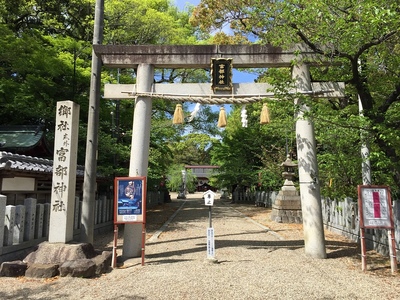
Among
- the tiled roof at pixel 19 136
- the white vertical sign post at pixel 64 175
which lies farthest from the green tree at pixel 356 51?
the tiled roof at pixel 19 136

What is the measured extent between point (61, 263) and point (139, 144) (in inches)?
124

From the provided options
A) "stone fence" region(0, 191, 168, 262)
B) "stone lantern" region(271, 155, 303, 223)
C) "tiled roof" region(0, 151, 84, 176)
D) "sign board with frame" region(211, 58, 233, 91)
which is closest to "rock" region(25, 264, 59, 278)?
"stone fence" region(0, 191, 168, 262)

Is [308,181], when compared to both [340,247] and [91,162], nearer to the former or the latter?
[340,247]

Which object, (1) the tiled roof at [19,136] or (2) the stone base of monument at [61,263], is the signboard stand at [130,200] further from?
(1) the tiled roof at [19,136]

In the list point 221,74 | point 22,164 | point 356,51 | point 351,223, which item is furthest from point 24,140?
point 351,223

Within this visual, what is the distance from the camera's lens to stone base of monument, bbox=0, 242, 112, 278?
6082mm

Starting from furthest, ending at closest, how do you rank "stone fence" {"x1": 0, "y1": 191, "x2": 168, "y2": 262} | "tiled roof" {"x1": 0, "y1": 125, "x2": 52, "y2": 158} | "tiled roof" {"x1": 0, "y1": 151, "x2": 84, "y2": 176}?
"tiled roof" {"x1": 0, "y1": 125, "x2": 52, "y2": 158}, "tiled roof" {"x1": 0, "y1": 151, "x2": 84, "y2": 176}, "stone fence" {"x1": 0, "y1": 191, "x2": 168, "y2": 262}

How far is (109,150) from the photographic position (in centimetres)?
1247

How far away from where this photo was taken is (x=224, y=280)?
5871 mm

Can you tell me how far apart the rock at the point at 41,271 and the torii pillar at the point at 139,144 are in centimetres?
185

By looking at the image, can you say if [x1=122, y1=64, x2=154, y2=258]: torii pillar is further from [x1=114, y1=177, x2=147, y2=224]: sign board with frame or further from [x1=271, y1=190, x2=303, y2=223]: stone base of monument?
[x1=271, y1=190, x2=303, y2=223]: stone base of monument

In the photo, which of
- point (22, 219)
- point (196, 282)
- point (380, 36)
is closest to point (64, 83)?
point (22, 219)

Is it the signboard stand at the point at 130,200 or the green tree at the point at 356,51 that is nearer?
the green tree at the point at 356,51

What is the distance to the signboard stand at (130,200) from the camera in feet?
23.6
